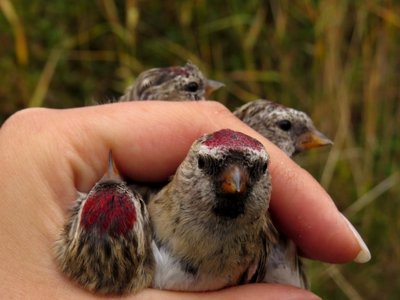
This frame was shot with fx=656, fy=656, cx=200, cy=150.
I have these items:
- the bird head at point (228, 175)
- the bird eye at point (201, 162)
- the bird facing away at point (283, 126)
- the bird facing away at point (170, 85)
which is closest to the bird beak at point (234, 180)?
the bird head at point (228, 175)

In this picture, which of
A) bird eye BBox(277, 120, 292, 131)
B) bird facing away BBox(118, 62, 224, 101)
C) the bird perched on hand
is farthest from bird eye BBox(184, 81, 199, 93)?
the bird perched on hand

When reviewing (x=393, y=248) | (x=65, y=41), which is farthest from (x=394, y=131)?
(x=65, y=41)

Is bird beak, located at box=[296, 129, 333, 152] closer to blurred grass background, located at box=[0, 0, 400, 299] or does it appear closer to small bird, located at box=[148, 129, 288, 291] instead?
blurred grass background, located at box=[0, 0, 400, 299]

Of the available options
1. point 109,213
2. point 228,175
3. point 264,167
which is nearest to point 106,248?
point 109,213

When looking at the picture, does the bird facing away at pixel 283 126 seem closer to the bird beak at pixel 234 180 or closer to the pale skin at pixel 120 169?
the pale skin at pixel 120 169

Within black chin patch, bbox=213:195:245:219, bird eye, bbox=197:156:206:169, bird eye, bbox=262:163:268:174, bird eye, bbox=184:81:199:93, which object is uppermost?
bird eye, bbox=197:156:206:169

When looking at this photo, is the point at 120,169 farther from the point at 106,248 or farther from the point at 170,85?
the point at 170,85

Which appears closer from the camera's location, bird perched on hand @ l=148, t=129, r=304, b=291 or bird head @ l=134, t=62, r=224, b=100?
bird perched on hand @ l=148, t=129, r=304, b=291

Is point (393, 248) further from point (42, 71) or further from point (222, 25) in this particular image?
point (42, 71)
